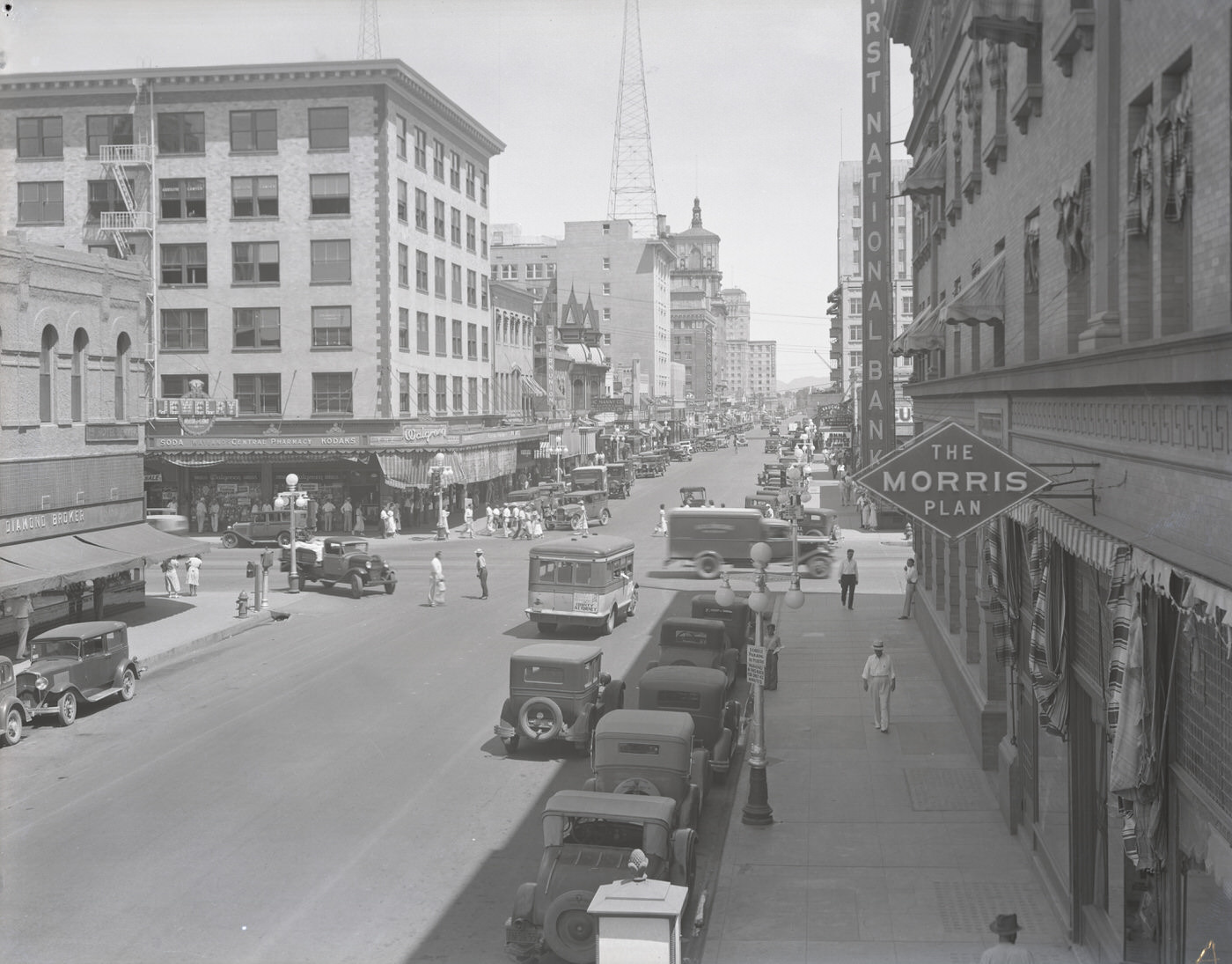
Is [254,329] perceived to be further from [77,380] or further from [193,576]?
[77,380]

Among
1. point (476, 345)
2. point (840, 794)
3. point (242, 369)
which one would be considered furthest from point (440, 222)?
point (840, 794)

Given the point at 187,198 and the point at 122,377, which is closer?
the point at 122,377

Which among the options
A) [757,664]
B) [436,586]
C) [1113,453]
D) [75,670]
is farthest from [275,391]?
[1113,453]

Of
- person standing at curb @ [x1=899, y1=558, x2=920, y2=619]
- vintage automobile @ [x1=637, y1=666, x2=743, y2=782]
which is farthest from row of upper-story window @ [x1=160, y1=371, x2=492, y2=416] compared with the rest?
vintage automobile @ [x1=637, y1=666, x2=743, y2=782]

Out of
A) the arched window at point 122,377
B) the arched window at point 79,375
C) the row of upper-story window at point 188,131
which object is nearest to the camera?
the arched window at point 79,375

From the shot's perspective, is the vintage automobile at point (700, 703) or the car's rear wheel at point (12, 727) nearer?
the vintage automobile at point (700, 703)

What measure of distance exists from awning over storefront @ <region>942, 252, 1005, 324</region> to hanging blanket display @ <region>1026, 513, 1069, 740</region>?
6.19 m

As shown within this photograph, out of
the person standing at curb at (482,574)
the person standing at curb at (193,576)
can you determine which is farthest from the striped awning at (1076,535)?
the person standing at curb at (193,576)

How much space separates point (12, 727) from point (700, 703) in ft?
40.1

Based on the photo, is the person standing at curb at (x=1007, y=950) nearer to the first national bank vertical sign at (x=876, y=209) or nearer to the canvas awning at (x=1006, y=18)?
the canvas awning at (x=1006, y=18)

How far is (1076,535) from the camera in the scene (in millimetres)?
10539

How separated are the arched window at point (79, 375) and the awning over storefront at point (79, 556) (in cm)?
338

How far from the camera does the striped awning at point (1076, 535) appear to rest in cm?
957

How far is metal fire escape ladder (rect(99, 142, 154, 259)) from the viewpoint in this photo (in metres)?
57.6
